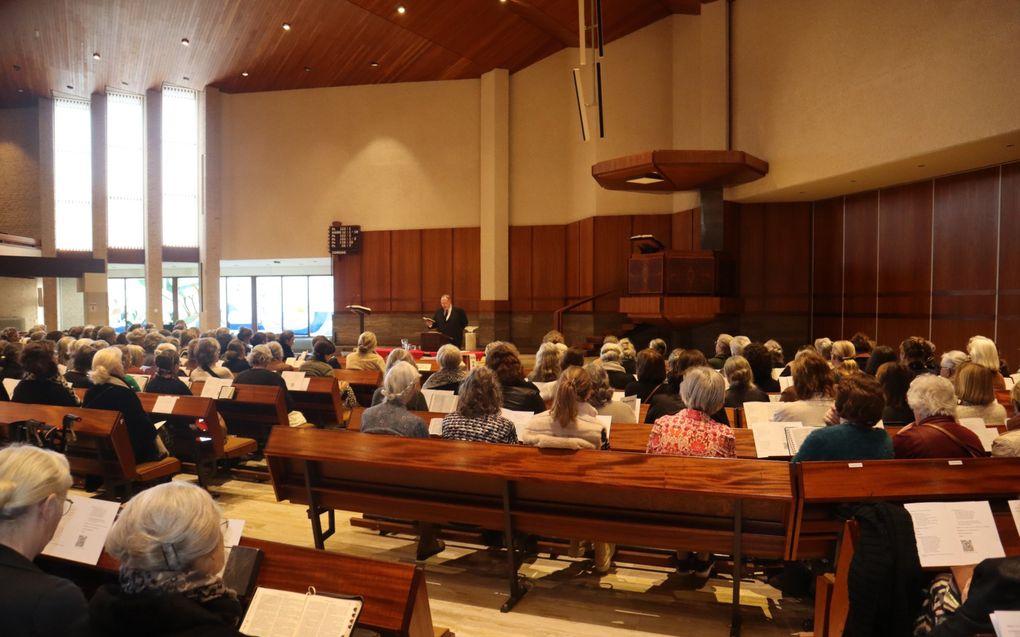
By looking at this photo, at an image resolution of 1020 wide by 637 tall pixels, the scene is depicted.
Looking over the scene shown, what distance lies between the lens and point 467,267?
15.1m

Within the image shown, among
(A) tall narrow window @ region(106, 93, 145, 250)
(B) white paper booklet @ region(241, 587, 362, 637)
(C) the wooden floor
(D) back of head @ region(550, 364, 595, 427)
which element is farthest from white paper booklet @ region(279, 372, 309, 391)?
(A) tall narrow window @ region(106, 93, 145, 250)

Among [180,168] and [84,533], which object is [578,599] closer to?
[84,533]

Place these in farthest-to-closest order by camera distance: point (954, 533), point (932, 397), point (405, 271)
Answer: point (405, 271), point (932, 397), point (954, 533)

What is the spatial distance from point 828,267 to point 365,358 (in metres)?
8.52

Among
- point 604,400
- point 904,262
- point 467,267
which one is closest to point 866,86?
point 904,262

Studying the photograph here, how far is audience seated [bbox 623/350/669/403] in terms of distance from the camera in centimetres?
511

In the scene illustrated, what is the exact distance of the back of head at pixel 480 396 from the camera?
369 cm

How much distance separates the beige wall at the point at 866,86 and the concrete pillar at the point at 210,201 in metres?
11.2

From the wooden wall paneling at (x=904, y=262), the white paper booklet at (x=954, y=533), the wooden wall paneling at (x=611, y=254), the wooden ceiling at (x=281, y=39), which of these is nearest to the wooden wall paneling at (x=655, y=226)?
the wooden wall paneling at (x=611, y=254)

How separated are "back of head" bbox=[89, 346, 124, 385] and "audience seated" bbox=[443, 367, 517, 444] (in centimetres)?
244

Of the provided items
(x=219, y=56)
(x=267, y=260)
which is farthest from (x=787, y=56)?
(x=267, y=260)

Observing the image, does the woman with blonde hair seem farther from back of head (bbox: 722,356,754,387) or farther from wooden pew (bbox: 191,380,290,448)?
back of head (bbox: 722,356,754,387)

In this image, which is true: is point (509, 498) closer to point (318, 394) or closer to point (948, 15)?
point (318, 394)

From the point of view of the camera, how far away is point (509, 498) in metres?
3.32
